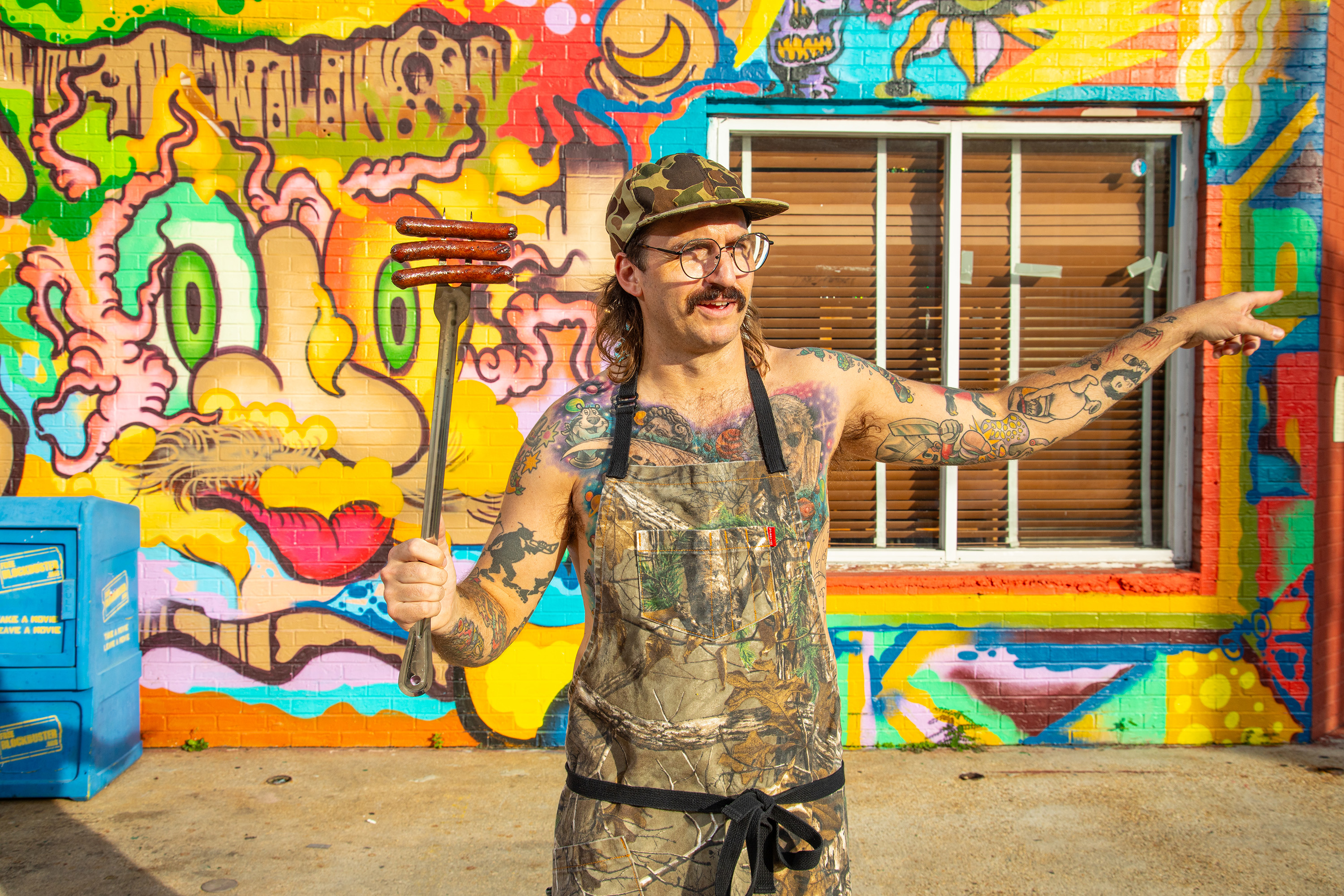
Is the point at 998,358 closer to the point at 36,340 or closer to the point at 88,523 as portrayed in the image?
the point at 88,523

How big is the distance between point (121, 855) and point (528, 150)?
11.5 feet

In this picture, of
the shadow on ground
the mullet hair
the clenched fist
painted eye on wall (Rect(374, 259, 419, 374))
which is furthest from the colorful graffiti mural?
the clenched fist

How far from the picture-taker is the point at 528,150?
15.1 ft

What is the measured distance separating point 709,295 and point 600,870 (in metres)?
1.15

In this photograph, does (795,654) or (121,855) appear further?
(121,855)

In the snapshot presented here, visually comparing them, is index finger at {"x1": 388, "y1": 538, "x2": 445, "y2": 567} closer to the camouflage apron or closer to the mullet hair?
the camouflage apron

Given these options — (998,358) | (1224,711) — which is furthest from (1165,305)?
(1224,711)

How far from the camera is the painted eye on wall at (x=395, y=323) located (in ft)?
15.1

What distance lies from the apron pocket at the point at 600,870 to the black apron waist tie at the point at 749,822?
0.27 feet

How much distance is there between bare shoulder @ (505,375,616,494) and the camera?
1.95 m

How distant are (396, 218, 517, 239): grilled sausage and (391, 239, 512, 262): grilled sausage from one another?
0.02 meters

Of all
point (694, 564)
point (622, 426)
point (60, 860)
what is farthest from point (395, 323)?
point (694, 564)

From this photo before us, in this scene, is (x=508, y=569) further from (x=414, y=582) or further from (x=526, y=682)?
(x=526, y=682)

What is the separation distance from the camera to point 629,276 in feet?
6.68
